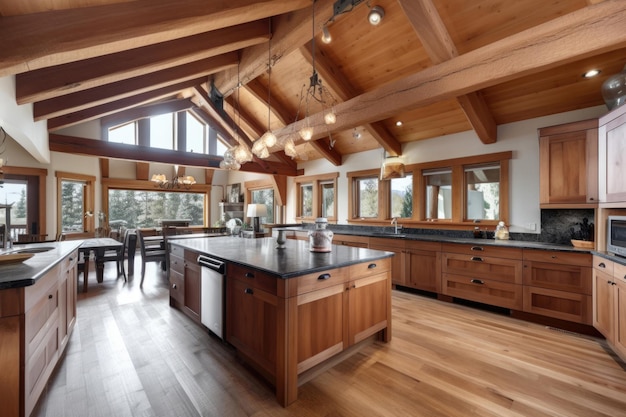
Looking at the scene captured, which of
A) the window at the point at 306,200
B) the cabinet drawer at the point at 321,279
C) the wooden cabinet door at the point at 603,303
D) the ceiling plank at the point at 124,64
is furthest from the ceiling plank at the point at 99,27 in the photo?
the window at the point at 306,200

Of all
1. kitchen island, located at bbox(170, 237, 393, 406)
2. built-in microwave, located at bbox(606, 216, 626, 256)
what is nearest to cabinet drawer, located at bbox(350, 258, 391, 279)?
kitchen island, located at bbox(170, 237, 393, 406)

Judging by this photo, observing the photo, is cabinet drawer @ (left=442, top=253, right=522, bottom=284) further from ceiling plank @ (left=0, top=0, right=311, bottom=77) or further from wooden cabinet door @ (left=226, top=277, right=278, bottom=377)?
ceiling plank @ (left=0, top=0, right=311, bottom=77)

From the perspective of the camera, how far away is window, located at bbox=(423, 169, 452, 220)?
15.1 feet

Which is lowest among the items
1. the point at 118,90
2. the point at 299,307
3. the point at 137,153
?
the point at 299,307

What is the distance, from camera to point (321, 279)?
2.04 m

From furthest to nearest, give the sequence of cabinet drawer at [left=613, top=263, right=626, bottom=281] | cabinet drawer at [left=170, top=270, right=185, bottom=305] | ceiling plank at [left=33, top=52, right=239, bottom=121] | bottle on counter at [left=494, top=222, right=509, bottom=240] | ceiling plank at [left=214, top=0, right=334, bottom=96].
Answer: bottle on counter at [left=494, top=222, right=509, bottom=240] < ceiling plank at [left=33, top=52, right=239, bottom=121] < cabinet drawer at [left=170, top=270, right=185, bottom=305] < ceiling plank at [left=214, top=0, right=334, bottom=96] < cabinet drawer at [left=613, top=263, right=626, bottom=281]

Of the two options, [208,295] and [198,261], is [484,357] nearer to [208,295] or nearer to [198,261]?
[208,295]

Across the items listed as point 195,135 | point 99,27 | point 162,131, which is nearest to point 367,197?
point 99,27

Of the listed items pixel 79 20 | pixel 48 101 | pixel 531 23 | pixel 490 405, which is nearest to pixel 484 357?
pixel 490 405

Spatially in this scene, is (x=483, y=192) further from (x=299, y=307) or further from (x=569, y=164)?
(x=299, y=307)

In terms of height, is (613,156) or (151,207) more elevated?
(613,156)

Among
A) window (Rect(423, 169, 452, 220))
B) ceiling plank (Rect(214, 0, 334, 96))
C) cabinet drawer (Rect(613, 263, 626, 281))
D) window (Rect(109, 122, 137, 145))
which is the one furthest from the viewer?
window (Rect(109, 122, 137, 145))

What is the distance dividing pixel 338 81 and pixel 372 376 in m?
3.77

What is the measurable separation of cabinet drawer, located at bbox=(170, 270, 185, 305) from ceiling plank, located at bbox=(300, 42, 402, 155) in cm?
331
